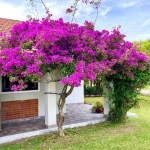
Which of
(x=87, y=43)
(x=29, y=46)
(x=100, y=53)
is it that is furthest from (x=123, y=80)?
(x=29, y=46)

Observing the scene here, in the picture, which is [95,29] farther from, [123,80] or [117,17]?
[117,17]

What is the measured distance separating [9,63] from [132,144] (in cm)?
702

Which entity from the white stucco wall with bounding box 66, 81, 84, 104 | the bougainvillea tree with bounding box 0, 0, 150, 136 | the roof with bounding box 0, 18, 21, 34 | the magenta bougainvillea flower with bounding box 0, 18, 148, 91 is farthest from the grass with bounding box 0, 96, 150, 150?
the white stucco wall with bounding box 66, 81, 84, 104

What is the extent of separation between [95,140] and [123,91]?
163 inches

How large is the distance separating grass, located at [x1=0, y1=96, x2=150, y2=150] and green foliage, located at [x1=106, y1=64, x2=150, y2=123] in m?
1.04

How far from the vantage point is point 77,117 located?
13977mm

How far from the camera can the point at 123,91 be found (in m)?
12.3

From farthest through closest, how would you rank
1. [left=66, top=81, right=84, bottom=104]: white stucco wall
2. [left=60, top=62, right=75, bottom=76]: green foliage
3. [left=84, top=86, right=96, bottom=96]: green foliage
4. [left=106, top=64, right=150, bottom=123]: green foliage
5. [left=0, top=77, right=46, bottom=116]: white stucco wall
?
[left=84, top=86, right=96, bottom=96]: green foliage
[left=66, top=81, right=84, bottom=104]: white stucco wall
[left=0, top=77, right=46, bottom=116]: white stucco wall
[left=106, top=64, right=150, bottom=123]: green foliage
[left=60, top=62, right=75, bottom=76]: green foliage

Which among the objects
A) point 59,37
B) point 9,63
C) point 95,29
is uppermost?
point 95,29

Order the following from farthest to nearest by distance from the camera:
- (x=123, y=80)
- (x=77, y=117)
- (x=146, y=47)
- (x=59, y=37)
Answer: (x=146, y=47), (x=77, y=117), (x=123, y=80), (x=59, y=37)

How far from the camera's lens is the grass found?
8.75m

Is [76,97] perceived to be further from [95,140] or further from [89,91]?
[95,140]

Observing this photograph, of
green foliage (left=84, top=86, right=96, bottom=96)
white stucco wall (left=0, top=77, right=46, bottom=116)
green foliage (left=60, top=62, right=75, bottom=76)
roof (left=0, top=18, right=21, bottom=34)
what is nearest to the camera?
green foliage (left=60, top=62, right=75, bottom=76)

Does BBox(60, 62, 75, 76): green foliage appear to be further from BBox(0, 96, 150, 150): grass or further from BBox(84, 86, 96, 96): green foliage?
BBox(84, 86, 96, 96): green foliage
